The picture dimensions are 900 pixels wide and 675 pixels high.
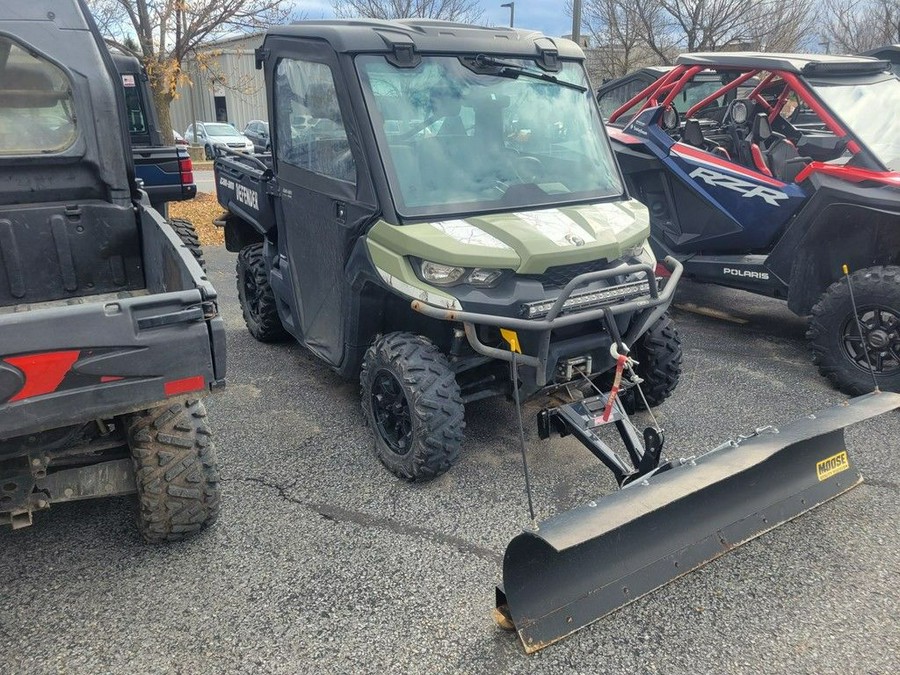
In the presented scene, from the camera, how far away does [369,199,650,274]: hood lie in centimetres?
318

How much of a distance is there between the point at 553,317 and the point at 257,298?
123 inches

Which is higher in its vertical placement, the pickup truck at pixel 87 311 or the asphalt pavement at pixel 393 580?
the pickup truck at pixel 87 311

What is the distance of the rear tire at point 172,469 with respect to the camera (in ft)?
8.99

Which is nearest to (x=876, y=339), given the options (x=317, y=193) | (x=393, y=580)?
(x=393, y=580)

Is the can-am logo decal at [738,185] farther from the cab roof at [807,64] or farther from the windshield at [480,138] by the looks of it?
the windshield at [480,138]

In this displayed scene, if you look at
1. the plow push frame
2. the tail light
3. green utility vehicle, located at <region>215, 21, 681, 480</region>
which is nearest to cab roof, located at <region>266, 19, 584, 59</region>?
green utility vehicle, located at <region>215, 21, 681, 480</region>

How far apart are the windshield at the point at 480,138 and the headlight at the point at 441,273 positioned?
310 millimetres

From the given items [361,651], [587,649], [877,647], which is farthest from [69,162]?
[877,647]

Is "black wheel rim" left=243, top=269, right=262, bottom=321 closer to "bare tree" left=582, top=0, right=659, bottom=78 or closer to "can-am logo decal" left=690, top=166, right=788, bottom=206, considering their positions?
"can-am logo decal" left=690, top=166, right=788, bottom=206

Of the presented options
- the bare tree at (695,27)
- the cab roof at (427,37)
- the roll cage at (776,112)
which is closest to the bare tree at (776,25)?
the bare tree at (695,27)

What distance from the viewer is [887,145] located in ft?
15.5

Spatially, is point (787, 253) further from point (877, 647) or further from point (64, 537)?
point (64, 537)

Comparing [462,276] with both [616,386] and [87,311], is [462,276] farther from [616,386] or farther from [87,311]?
[87,311]

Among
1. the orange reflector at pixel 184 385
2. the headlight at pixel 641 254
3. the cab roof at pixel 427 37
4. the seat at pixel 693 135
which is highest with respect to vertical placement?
the cab roof at pixel 427 37
